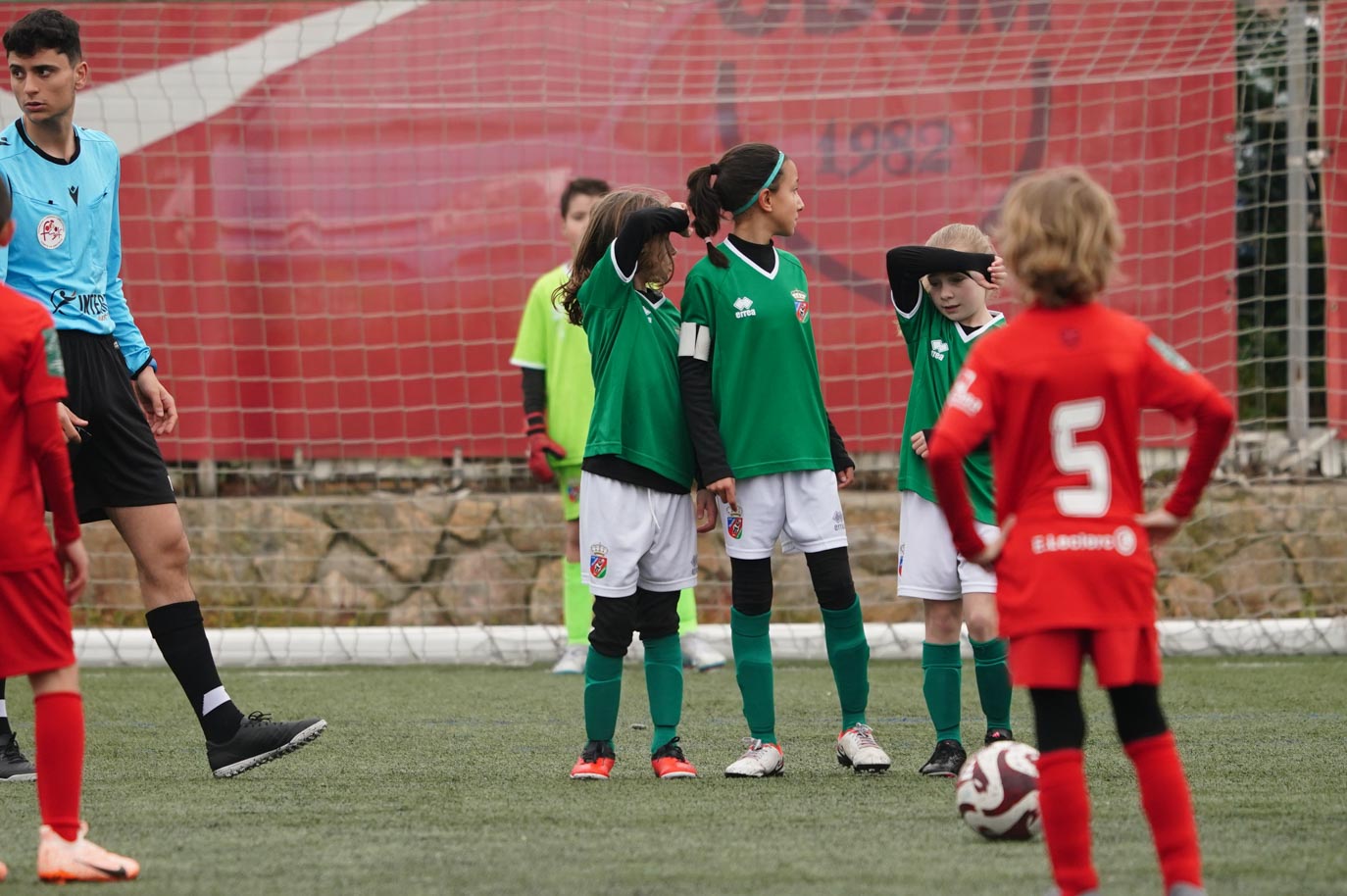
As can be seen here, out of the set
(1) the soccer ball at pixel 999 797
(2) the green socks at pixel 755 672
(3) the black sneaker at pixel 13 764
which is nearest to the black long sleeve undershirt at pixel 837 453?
(2) the green socks at pixel 755 672

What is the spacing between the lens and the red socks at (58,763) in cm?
292

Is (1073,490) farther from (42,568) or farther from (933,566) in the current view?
(42,568)

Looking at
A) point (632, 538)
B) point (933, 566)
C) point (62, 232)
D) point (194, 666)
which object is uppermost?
point (62, 232)

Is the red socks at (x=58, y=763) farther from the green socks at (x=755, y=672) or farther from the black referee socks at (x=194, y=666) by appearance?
the green socks at (x=755, y=672)

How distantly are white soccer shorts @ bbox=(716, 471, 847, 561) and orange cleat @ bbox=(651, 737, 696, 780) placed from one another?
0.53 metres

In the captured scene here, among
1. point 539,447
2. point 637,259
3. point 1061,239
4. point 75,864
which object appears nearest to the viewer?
point 1061,239

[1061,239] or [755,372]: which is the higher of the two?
[1061,239]

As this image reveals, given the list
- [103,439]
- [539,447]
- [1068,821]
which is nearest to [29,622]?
[103,439]

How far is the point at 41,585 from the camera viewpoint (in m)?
2.89

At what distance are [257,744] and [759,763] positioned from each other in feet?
4.18

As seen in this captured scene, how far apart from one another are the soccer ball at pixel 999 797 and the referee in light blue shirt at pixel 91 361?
1700 mm

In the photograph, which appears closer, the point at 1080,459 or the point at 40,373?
the point at 1080,459

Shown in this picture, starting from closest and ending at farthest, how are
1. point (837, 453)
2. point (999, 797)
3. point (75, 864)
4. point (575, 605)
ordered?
point (75, 864) → point (999, 797) → point (837, 453) → point (575, 605)

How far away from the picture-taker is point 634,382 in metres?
4.13
